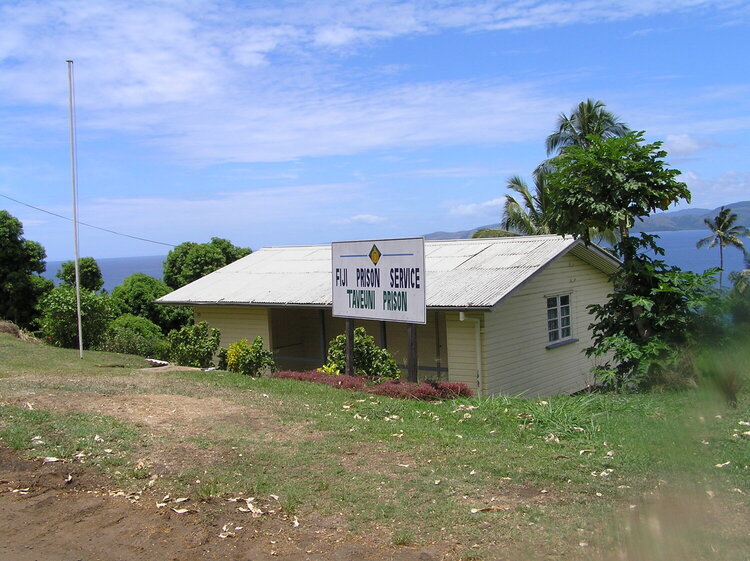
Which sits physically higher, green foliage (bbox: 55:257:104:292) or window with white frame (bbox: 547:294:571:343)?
green foliage (bbox: 55:257:104:292)

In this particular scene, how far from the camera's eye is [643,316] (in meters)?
11.3

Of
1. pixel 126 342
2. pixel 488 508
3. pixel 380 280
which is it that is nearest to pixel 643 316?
pixel 380 280

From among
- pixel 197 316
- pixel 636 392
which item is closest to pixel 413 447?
pixel 636 392

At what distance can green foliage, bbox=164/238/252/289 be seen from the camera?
101 feet

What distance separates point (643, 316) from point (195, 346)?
1040 cm

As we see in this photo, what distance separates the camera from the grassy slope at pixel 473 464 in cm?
222

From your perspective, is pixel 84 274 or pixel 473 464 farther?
pixel 84 274

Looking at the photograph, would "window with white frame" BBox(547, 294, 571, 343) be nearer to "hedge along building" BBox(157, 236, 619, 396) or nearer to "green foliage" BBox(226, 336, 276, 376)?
"hedge along building" BBox(157, 236, 619, 396)

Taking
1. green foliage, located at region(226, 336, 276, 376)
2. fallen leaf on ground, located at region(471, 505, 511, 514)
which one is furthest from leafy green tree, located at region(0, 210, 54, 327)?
fallen leaf on ground, located at region(471, 505, 511, 514)

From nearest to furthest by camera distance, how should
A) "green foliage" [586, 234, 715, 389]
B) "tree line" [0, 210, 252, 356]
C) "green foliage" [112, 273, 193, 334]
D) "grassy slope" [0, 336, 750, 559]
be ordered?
"grassy slope" [0, 336, 750, 559] < "green foliage" [586, 234, 715, 389] < "tree line" [0, 210, 252, 356] < "green foliage" [112, 273, 193, 334]

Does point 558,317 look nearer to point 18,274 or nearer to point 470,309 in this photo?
point 470,309

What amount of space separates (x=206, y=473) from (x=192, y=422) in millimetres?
2050

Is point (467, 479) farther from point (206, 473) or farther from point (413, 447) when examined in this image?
point (206, 473)

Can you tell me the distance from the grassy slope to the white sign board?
2.22 meters
